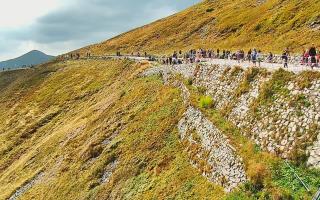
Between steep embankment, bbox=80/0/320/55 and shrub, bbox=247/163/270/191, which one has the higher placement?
steep embankment, bbox=80/0/320/55

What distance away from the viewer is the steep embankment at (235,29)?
85119 millimetres

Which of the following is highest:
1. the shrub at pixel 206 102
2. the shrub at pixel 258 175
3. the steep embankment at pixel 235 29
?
the steep embankment at pixel 235 29

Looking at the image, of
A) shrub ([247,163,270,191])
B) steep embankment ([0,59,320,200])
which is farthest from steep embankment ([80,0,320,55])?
shrub ([247,163,270,191])

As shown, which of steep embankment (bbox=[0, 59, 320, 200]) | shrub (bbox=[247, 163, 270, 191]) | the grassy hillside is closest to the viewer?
shrub (bbox=[247, 163, 270, 191])

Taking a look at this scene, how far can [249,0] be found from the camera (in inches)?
5832

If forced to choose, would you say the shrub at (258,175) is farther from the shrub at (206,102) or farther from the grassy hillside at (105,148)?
the shrub at (206,102)

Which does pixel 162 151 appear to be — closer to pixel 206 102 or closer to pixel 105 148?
pixel 206 102

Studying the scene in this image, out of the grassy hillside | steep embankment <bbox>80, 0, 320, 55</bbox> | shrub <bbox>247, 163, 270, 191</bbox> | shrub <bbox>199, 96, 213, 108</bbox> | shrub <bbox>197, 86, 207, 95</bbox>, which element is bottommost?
the grassy hillside

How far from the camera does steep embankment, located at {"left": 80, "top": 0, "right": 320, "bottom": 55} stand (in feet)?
279

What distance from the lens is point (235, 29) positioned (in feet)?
393

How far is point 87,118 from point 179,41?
77613 mm

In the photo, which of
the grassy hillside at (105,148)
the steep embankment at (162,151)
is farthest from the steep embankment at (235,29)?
the steep embankment at (162,151)

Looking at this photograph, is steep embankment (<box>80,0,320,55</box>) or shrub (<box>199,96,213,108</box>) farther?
steep embankment (<box>80,0,320,55</box>)

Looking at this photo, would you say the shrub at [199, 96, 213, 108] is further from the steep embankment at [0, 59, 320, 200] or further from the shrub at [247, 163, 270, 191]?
the shrub at [247, 163, 270, 191]
